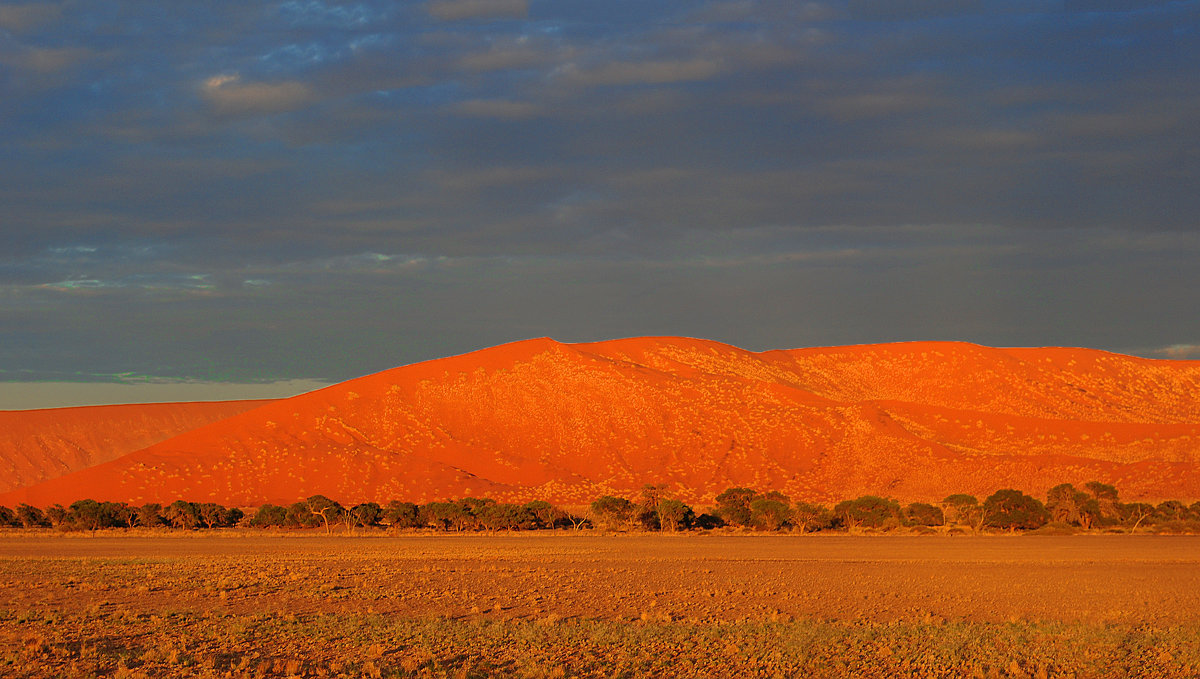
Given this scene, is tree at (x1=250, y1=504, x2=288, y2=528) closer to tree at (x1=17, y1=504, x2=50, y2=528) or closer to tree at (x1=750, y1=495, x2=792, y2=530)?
tree at (x1=17, y1=504, x2=50, y2=528)

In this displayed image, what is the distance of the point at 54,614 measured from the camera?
17656 mm

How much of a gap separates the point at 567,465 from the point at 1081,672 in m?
61.8

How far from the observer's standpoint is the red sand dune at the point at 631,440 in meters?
66.9

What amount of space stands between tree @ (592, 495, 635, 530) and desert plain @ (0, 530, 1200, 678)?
510 inches

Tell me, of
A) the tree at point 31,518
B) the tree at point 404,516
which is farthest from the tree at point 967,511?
the tree at point 31,518

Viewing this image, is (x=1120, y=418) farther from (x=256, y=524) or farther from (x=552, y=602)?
(x=552, y=602)

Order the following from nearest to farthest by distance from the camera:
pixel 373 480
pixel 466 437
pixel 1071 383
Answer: pixel 373 480
pixel 466 437
pixel 1071 383

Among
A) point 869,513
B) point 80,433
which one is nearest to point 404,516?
point 869,513

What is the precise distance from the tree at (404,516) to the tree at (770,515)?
16850 mm

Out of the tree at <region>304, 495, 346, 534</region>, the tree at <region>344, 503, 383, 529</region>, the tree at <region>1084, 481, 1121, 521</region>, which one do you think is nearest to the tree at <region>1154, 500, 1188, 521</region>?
the tree at <region>1084, 481, 1121, 521</region>

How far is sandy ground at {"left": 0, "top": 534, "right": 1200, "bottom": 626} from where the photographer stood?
64.2 ft

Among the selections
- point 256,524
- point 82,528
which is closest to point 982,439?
point 256,524

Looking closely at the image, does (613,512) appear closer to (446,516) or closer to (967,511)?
(446,516)

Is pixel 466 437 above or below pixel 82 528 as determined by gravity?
above
